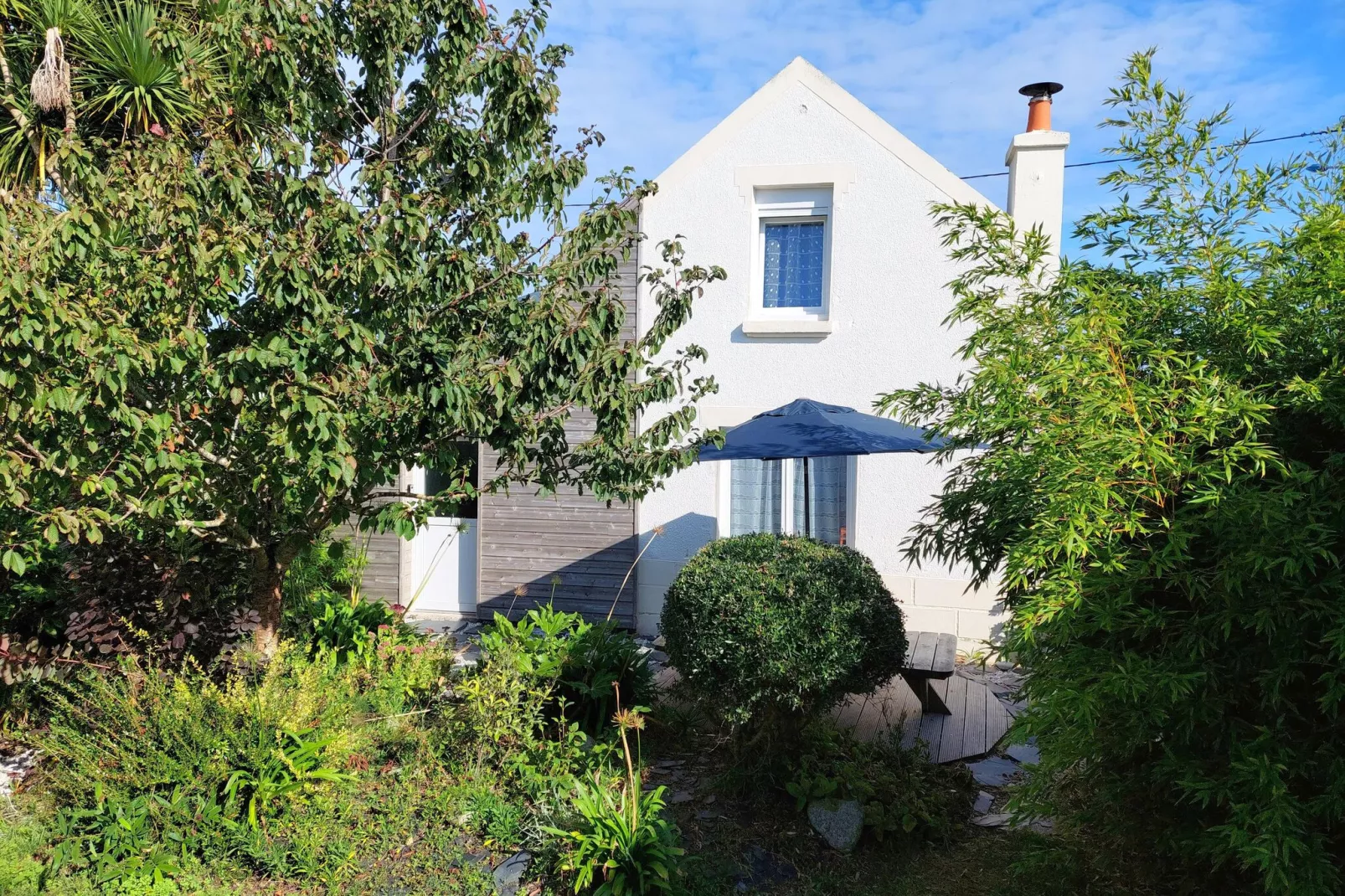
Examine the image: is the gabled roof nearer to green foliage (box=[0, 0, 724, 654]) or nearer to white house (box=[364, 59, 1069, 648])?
white house (box=[364, 59, 1069, 648])

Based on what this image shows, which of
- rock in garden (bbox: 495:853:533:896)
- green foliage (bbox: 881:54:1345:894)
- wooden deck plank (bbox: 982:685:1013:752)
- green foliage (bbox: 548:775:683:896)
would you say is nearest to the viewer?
green foliage (bbox: 881:54:1345:894)

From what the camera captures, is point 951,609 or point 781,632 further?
point 951,609

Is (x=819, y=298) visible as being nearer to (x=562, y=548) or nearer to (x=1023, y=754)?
(x=562, y=548)

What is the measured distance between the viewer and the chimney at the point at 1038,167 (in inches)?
274

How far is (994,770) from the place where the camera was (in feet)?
16.4

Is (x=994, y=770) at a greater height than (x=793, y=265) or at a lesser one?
lesser

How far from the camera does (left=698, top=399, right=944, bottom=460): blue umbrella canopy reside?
213 inches

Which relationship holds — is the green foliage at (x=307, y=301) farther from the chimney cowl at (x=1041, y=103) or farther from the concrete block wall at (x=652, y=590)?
the chimney cowl at (x=1041, y=103)

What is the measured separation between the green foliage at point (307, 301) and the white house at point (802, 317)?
3.14m

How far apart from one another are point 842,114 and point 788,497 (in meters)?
3.62

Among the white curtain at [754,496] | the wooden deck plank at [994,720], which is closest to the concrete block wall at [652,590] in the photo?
the white curtain at [754,496]

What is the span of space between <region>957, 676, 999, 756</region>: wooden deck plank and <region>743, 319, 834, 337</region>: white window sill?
10.7ft

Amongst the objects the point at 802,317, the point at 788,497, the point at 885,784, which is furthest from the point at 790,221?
the point at 885,784

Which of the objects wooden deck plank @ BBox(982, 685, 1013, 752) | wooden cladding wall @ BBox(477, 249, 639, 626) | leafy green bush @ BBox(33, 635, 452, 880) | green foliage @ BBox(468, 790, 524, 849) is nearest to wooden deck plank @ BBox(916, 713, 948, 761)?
wooden deck plank @ BBox(982, 685, 1013, 752)
